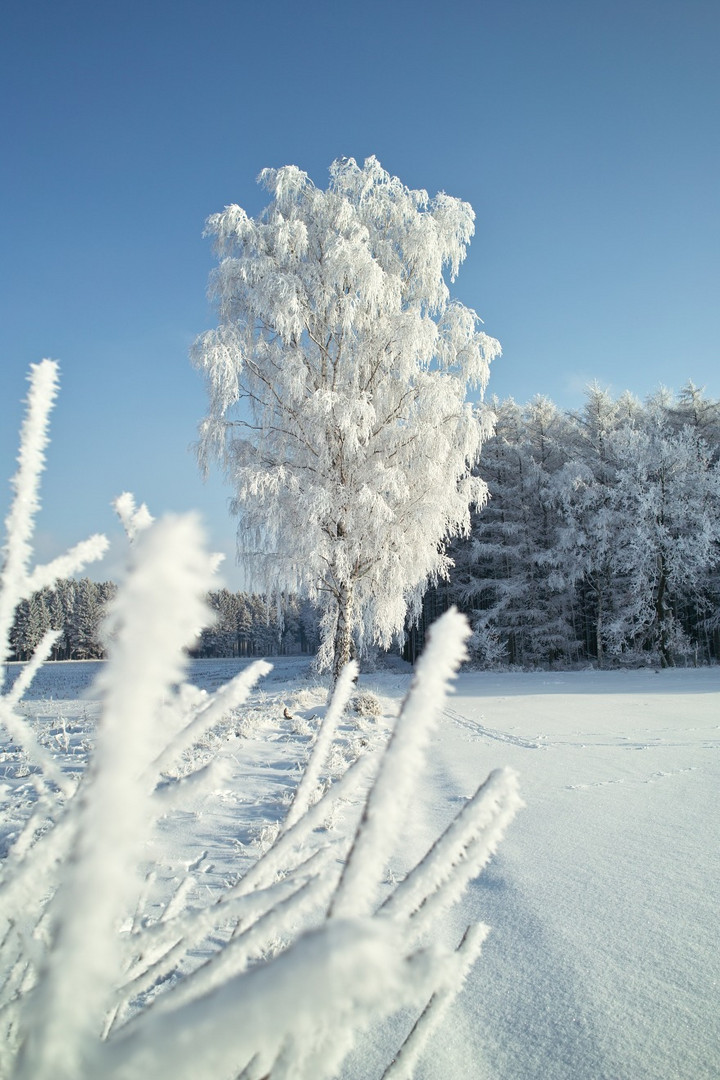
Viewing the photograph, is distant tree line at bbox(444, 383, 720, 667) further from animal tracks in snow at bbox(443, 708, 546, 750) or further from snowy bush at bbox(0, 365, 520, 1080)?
snowy bush at bbox(0, 365, 520, 1080)

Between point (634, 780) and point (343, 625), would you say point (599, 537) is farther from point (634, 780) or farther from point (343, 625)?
point (634, 780)

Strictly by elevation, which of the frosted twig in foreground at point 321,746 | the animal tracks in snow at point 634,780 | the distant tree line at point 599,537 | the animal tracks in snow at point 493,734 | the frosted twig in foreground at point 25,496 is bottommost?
the animal tracks in snow at point 493,734

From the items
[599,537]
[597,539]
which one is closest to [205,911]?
[599,537]

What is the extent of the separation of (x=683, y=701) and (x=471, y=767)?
654cm

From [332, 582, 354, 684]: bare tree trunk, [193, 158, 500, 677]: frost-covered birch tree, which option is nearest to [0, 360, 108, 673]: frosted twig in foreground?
[193, 158, 500, 677]: frost-covered birch tree

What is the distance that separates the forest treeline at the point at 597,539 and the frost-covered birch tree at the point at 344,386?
8868mm

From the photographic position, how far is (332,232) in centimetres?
903

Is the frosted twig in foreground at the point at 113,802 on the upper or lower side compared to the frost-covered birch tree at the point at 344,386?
lower

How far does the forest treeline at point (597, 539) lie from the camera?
1889cm

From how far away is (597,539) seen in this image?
783 inches

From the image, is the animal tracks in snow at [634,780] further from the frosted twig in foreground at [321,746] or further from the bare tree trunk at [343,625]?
the bare tree trunk at [343,625]

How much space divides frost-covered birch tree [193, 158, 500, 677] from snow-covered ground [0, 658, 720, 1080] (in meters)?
3.48

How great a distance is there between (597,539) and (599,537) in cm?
34

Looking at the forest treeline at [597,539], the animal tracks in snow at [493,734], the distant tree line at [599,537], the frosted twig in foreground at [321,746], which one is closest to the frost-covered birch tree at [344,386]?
the animal tracks in snow at [493,734]
